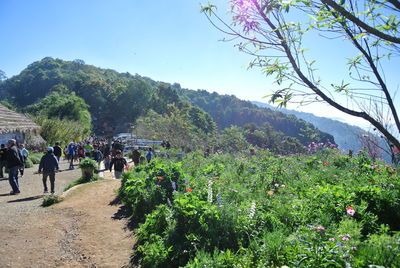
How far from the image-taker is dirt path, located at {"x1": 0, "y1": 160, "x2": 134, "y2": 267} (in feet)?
13.8

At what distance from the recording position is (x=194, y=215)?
3.92m

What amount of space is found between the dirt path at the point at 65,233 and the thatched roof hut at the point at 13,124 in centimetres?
950

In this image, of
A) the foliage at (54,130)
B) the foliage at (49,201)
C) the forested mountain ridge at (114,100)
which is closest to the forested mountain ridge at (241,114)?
the forested mountain ridge at (114,100)

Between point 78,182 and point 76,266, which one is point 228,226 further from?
point 78,182

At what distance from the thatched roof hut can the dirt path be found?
9497 mm

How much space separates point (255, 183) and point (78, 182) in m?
7.24

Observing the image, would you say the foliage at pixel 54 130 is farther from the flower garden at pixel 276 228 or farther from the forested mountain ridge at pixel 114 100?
the flower garden at pixel 276 228

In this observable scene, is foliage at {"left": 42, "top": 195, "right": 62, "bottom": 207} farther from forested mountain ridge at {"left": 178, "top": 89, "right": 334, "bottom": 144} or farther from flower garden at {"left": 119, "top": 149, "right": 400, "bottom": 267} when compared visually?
forested mountain ridge at {"left": 178, "top": 89, "right": 334, "bottom": 144}

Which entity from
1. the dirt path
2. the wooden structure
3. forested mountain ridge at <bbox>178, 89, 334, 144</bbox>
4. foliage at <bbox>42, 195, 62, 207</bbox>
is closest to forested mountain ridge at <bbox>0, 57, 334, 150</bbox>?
forested mountain ridge at <bbox>178, 89, 334, 144</bbox>

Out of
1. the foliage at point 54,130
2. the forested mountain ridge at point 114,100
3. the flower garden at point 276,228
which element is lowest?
the flower garden at point 276,228

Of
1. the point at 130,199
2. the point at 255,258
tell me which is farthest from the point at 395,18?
the point at 130,199

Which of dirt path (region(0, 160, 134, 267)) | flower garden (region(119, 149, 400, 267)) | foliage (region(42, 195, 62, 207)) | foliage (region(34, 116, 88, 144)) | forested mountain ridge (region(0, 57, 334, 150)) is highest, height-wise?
forested mountain ridge (region(0, 57, 334, 150))

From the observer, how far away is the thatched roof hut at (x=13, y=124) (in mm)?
15456

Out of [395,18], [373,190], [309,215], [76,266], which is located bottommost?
[76,266]
